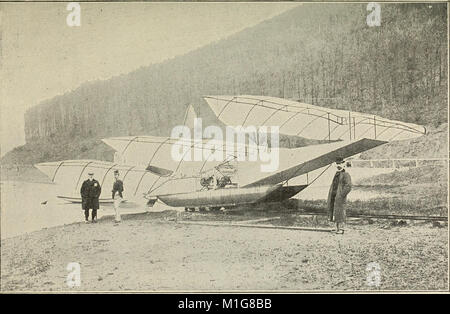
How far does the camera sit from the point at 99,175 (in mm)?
6289

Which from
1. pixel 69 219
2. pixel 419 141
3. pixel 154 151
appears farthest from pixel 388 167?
pixel 69 219

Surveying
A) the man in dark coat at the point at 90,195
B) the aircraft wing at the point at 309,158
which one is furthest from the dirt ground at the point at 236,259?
the aircraft wing at the point at 309,158

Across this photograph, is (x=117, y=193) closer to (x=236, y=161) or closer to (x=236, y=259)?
(x=236, y=161)

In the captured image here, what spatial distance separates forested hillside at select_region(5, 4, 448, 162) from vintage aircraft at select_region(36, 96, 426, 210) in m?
0.17

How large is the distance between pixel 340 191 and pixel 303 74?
162 cm

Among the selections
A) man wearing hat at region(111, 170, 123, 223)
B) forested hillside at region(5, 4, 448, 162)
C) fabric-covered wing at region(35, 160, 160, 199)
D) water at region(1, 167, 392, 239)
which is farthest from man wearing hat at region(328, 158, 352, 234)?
man wearing hat at region(111, 170, 123, 223)

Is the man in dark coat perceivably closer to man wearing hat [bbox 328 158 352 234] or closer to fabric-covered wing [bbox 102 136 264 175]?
fabric-covered wing [bbox 102 136 264 175]

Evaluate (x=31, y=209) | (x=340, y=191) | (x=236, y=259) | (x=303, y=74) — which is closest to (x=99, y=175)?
(x=31, y=209)

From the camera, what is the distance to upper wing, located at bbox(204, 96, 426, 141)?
608 centimetres

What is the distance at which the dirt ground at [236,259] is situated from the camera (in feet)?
19.2

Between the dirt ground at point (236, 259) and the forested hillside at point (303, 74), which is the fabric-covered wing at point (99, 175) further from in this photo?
the dirt ground at point (236, 259)

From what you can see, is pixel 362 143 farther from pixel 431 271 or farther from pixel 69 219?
pixel 69 219

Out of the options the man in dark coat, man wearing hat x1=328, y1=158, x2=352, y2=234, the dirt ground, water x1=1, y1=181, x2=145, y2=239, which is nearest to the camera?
the dirt ground
